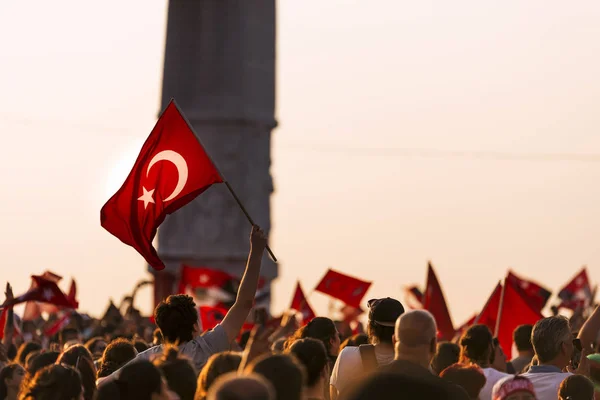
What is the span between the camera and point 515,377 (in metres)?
9.70

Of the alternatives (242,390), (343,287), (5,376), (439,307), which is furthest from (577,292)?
(242,390)

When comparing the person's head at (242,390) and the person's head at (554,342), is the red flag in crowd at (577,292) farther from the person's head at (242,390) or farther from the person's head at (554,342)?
the person's head at (242,390)

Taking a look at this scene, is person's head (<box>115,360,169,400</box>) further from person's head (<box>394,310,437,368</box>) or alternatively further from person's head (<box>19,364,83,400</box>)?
person's head (<box>394,310,437,368</box>)

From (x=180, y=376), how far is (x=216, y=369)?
38cm

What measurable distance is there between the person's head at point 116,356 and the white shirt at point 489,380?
7.33 feet

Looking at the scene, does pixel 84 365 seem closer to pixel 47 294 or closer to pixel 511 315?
pixel 511 315

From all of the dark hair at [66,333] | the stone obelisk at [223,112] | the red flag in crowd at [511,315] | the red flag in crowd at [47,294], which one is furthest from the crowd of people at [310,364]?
the stone obelisk at [223,112]

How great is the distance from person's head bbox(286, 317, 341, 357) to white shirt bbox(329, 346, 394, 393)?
0.77m

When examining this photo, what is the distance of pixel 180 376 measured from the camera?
9.17 meters

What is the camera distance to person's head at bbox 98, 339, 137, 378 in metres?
11.2

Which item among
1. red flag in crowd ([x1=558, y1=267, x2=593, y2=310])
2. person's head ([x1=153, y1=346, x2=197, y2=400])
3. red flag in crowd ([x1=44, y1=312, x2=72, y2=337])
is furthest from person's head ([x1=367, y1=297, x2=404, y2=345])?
red flag in crowd ([x1=558, y1=267, x2=593, y2=310])

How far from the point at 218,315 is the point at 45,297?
2704mm

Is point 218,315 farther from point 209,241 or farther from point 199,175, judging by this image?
point 209,241

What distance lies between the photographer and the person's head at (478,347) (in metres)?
12.1
